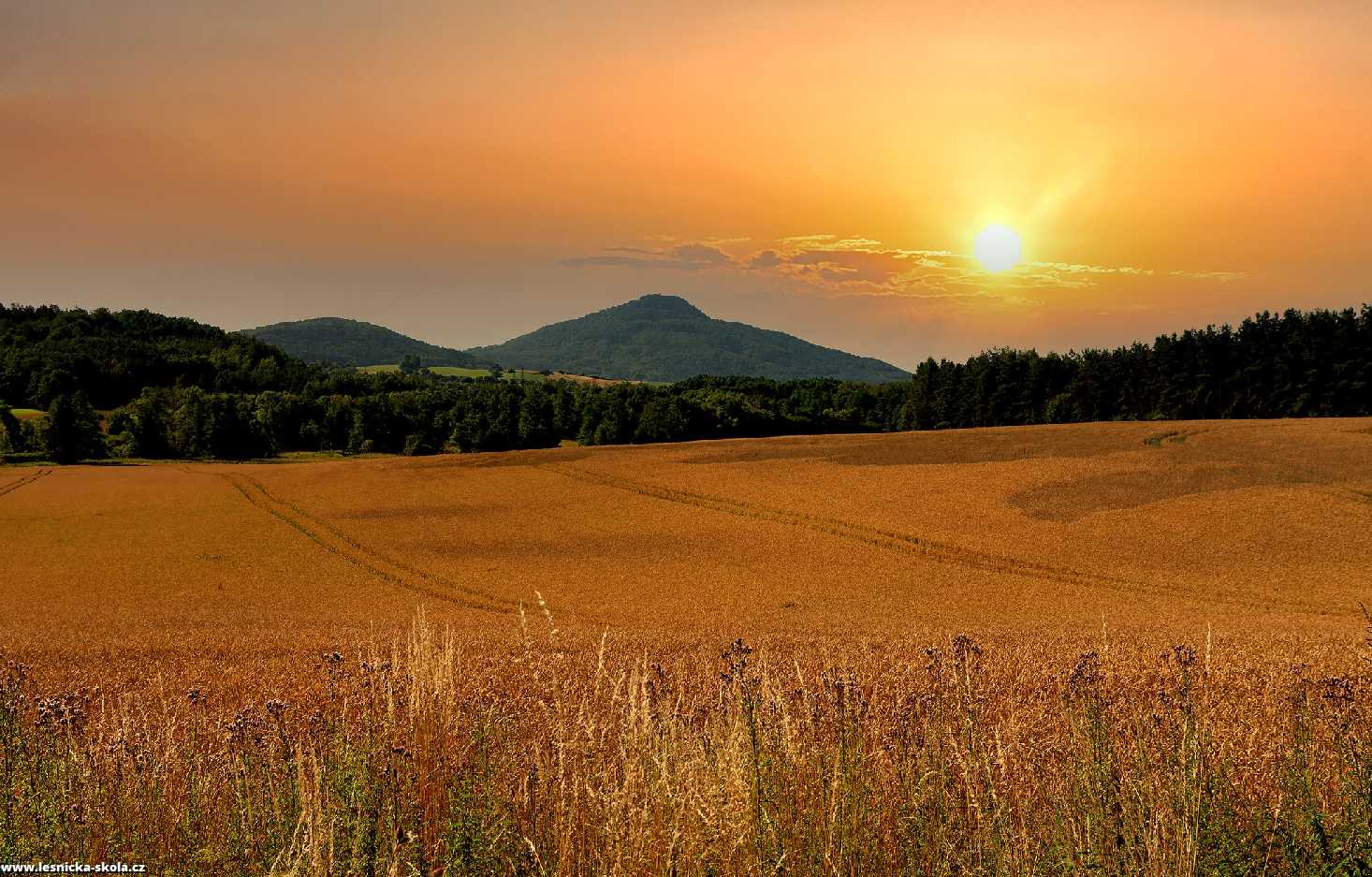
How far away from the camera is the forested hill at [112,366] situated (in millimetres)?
146125

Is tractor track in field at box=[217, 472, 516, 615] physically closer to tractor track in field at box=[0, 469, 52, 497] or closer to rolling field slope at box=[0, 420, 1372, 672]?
rolling field slope at box=[0, 420, 1372, 672]

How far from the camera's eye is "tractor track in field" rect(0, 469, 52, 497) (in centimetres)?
7138

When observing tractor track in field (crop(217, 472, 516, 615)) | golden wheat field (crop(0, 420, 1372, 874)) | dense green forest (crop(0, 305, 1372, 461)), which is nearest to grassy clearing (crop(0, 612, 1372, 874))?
golden wheat field (crop(0, 420, 1372, 874))

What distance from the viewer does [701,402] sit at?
121938 mm

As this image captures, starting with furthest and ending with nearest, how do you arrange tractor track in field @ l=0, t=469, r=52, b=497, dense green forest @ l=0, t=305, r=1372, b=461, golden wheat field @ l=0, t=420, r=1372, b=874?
dense green forest @ l=0, t=305, r=1372, b=461, tractor track in field @ l=0, t=469, r=52, b=497, golden wheat field @ l=0, t=420, r=1372, b=874

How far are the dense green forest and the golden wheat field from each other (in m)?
35.1

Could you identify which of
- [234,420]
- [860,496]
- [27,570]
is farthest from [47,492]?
[860,496]

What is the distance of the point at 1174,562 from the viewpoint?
136 feet

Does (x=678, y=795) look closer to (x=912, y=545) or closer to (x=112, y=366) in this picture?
(x=912, y=545)

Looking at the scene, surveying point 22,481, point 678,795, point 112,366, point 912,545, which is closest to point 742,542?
point 912,545

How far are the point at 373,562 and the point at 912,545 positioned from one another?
95.9 feet

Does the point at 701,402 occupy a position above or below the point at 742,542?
above

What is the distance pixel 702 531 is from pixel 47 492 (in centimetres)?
5556

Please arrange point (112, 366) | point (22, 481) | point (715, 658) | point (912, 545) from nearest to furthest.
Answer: point (715, 658) → point (912, 545) → point (22, 481) → point (112, 366)
